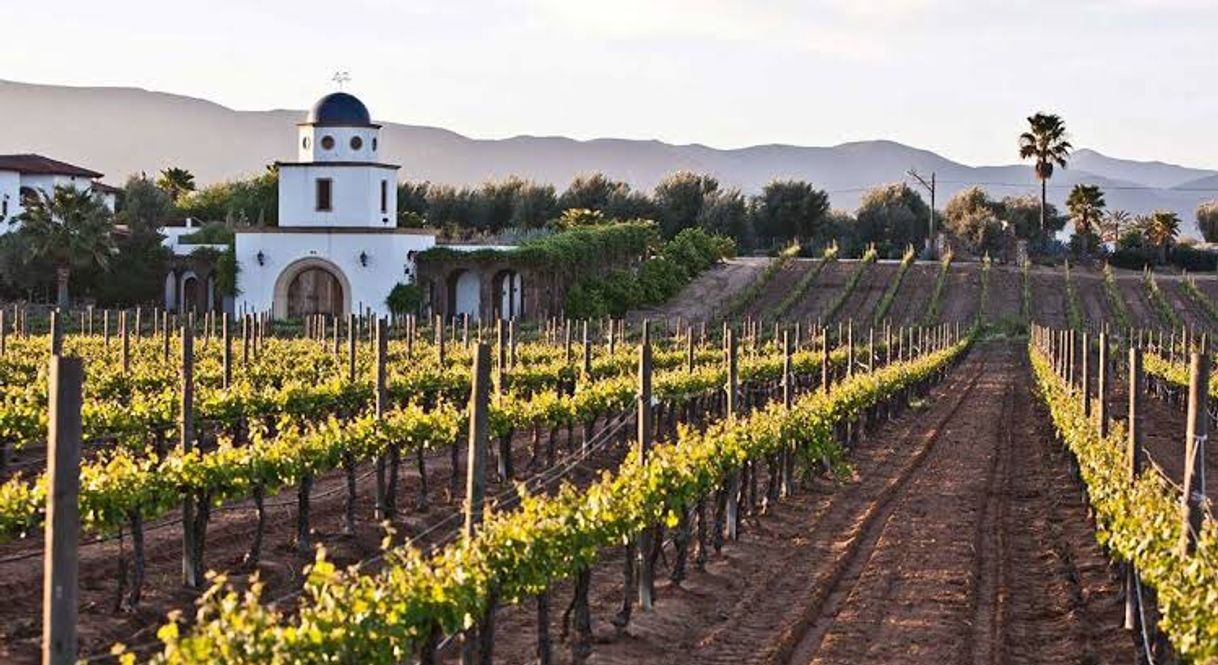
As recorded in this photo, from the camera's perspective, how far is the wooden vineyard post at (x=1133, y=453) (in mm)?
14992

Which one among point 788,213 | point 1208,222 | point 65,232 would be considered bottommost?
point 65,232

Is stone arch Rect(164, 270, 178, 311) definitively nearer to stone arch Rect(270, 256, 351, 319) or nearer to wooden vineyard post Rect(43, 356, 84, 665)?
stone arch Rect(270, 256, 351, 319)

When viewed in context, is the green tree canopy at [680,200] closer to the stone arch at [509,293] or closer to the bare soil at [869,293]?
the bare soil at [869,293]

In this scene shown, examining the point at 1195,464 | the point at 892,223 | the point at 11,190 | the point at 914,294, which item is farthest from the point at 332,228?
the point at 892,223

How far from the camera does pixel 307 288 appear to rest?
67000 millimetres

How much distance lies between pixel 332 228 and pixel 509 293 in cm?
954

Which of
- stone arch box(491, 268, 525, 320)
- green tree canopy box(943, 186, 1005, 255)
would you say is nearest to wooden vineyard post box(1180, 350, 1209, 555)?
stone arch box(491, 268, 525, 320)

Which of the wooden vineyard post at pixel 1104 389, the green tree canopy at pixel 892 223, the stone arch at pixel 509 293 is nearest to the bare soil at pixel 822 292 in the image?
the stone arch at pixel 509 293

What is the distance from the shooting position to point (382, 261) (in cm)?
6450

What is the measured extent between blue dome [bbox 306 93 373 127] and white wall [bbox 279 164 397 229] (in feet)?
5.40

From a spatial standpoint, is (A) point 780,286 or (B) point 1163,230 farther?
(B) point 1163,230

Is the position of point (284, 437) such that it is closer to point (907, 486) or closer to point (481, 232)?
point (907, 486)

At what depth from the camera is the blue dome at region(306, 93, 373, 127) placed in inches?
2542

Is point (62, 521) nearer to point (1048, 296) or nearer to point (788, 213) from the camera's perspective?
point (1048, 296)
